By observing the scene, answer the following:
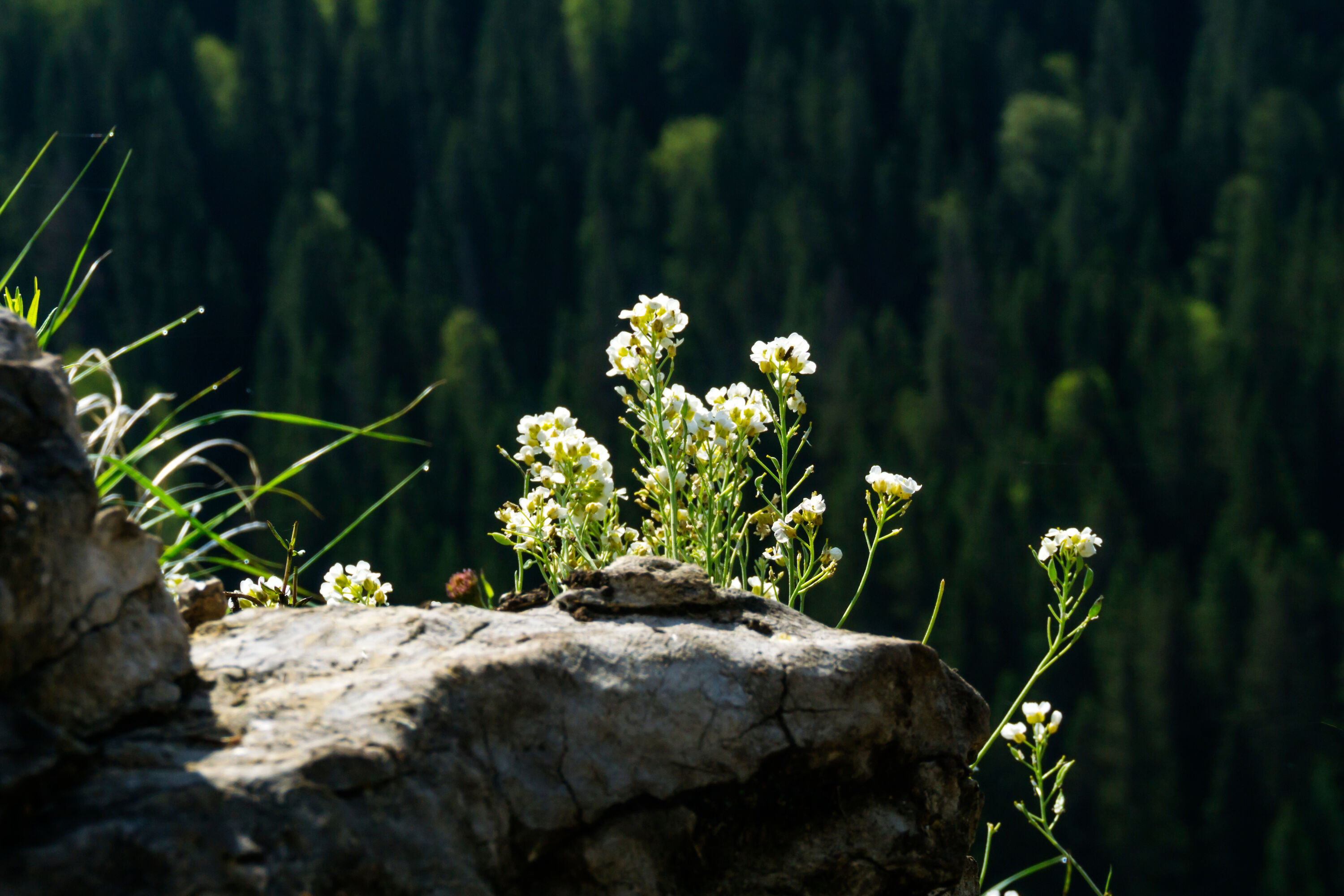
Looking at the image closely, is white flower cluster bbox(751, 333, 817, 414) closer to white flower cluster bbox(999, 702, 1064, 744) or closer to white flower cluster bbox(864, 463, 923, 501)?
white flower cluster bbox(864, 463, 923, 501)

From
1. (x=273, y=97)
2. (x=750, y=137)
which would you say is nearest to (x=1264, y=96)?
(x=750, y=137)

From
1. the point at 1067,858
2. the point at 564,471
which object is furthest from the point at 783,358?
the point at 1067,858

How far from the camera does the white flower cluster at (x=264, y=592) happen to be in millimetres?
2555

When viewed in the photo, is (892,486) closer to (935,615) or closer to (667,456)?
(935,615)

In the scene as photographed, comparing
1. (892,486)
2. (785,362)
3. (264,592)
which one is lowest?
(264,592)

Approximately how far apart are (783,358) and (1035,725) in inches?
42.1

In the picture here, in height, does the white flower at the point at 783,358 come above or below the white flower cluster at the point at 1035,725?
above

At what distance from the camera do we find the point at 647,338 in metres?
2.36

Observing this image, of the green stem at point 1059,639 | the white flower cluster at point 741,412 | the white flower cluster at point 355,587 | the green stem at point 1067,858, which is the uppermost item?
the white flower cluster at point 741,412

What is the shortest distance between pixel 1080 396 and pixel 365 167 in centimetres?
3205

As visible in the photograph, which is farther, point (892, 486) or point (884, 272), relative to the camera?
point (884, 272)

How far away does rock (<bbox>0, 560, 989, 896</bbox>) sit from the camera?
143 cm

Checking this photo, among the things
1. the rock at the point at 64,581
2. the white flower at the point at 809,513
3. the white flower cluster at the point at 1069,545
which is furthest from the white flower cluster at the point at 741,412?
the rock at the point at 64,581

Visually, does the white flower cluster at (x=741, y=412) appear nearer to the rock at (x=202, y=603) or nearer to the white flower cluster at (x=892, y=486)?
the white flower cluster at (x=892, y=486)
